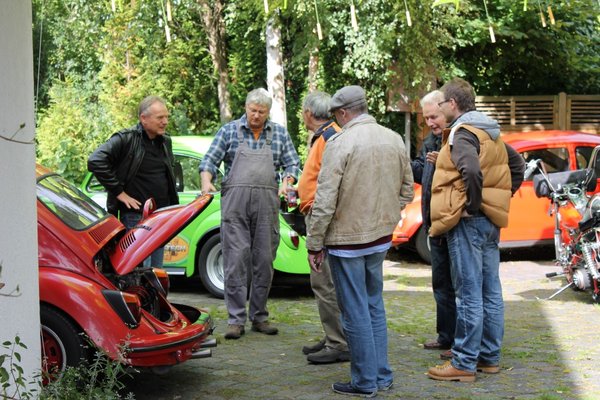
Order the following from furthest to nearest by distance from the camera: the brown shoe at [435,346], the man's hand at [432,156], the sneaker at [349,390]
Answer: the brown shoe at [435,346] < the man's hand at [432,156] < the sneaker at [349,390]

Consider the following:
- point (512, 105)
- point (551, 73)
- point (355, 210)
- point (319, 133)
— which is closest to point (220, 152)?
point (319, 133)

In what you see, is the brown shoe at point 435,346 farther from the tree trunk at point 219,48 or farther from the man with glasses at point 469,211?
the tree trunk at point 219,48

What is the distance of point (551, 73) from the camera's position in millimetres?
20141

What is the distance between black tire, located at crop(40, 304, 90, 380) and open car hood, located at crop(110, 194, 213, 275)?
0.53 m

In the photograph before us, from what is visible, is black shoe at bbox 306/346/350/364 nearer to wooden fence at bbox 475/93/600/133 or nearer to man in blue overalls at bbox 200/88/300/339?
man in blue overalls at bbox 200/88/300/339

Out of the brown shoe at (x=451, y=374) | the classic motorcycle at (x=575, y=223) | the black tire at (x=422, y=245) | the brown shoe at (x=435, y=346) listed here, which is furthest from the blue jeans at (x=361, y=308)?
the black tire at (x=422, y=245)

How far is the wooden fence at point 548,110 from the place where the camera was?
1917 centimetres

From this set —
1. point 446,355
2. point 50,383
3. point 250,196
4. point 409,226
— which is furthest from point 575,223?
point 50,383

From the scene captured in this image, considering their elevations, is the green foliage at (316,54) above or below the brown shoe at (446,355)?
above

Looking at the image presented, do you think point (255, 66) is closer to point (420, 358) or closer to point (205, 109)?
point (205, 109)

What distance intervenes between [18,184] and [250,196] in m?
3.44

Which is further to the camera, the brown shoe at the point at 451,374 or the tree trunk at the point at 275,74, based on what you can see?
the tree trunk at the point at 275,74

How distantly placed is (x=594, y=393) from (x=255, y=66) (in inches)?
626

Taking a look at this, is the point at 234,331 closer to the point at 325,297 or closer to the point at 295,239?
the point at 325,297
